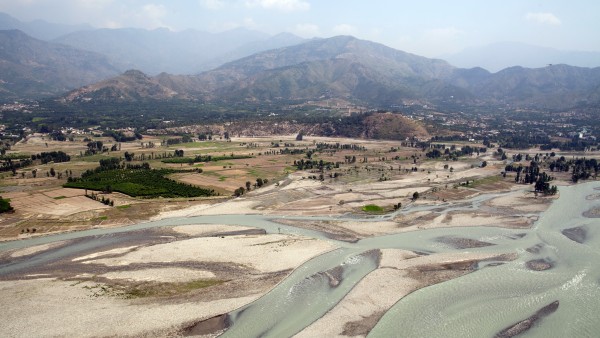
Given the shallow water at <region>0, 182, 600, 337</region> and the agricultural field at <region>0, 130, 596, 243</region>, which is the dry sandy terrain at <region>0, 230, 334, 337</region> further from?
the agricultural field at <region>0, 130, 596, 243</region>

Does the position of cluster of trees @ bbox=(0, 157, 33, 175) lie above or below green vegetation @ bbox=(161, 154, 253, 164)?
below

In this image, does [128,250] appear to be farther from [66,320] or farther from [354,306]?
[354,306]

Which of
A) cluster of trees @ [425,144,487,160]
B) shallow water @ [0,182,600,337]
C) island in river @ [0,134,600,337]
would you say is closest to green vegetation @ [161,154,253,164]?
island in river @ [0,134,600,337]

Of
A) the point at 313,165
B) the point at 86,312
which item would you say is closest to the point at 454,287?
the point at 86,312

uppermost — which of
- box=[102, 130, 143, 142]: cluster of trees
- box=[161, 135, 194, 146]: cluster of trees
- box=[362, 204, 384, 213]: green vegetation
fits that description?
box=[102, 130, 143, 142]: cluster of trees

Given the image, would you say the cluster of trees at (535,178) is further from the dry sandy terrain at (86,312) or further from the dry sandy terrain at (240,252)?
the dry sandy terrain at (86,312)

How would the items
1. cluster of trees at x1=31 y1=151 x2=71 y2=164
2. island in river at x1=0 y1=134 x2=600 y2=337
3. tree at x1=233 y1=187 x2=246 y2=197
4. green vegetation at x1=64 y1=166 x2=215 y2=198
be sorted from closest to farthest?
island in river at x1=0 y1=134 x2=600 y2=337 < green vegetation at x1=64 y1=166 x2=215 y2=198 < tree at x1=233 y1=187 x2=246 y2=197 < cluster of trees at x1=31 y1=151 x2=71 y2=164

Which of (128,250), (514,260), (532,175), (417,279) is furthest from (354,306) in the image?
(532,175)

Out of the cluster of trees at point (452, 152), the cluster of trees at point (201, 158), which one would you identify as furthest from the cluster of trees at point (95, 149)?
the cluster of trees at point (452, 152)
